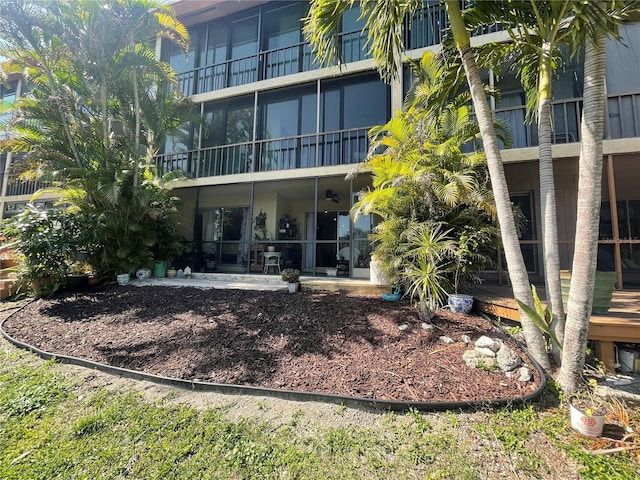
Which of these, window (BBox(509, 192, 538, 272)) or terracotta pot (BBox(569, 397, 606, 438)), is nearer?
terracotta pot (BBox(569, 397, 606, 438))

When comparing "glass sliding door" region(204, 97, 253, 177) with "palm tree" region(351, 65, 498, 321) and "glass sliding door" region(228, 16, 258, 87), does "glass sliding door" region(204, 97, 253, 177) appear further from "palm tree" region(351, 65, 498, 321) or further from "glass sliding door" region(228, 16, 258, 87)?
"palm tree" region(351, 65, 498, 321)

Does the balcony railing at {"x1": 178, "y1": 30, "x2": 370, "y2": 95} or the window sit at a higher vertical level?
the balcony railing at {"x1": 178, "y1": 30, "x2": 370, "y2": 95}

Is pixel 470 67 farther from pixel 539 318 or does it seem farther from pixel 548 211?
pixel 539 318

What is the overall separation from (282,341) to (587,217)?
3.43 metres

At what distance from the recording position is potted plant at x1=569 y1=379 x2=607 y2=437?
2.00 m

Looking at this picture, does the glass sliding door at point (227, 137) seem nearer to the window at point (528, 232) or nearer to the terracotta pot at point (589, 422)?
the window at point (528, 232)

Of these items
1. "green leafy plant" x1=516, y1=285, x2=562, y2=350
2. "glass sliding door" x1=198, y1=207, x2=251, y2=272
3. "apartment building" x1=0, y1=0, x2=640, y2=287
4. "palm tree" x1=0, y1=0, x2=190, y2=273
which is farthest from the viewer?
"glass sliding door" x1=198, y1=207, x2=251, y2=272

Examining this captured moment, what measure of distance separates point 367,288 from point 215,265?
6.07 metres

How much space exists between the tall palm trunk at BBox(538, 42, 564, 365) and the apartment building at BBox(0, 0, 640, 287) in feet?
11.5

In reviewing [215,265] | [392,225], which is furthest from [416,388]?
[215,265]

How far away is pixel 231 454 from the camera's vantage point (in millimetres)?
1941

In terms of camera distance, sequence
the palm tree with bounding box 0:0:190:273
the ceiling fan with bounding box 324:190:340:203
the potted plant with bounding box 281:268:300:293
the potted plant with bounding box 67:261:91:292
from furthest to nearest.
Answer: the ceiling fan with bounding box 324:190:340:203, the palm tree with bounding box 0:0:190:273, the potted plant with bounding box 67:261:91:292, the potted plant with bounding box 281:268:300:293

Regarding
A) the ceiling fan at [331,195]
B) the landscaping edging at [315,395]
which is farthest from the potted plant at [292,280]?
the landscaping edging at [315,395]

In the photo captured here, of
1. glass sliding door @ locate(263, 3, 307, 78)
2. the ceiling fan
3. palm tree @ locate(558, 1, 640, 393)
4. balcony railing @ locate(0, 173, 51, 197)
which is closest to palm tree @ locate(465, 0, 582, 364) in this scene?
palm tree @ locate(558, 1, 640, 393)
